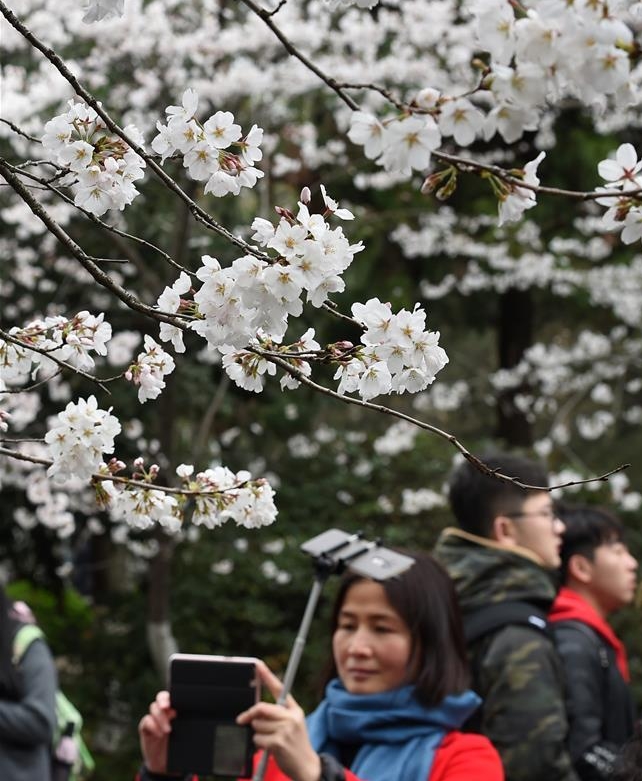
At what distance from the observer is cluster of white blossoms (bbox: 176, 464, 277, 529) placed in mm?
1871

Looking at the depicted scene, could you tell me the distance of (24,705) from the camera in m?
3.58

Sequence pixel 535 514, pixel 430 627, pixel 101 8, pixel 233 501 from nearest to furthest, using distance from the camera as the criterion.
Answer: pixel 101 8 → pixel 233 501 → pixel 430 627 → pixel 535 514

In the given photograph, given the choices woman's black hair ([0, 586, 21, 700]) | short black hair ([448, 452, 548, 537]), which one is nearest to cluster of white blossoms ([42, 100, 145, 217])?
short black hair ([448, 452, 548, 537])

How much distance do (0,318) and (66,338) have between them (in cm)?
563

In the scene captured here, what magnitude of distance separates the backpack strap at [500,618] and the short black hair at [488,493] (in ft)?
1.11

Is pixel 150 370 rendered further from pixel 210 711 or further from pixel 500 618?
pixel 500 618

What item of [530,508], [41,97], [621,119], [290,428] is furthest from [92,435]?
[621,119]

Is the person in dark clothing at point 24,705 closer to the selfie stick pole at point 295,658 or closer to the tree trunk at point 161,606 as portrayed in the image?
the selfie stick pole at point 295,658

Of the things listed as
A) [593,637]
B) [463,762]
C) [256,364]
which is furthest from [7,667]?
[256,364]

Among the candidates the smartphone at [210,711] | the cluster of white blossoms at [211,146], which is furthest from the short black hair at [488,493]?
the cluster of white blossoms at [211,146]

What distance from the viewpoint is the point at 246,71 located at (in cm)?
702

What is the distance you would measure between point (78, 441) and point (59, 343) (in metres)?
0.22

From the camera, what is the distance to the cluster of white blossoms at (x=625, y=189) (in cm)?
137

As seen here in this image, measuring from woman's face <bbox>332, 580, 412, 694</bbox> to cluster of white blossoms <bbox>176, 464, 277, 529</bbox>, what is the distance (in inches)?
36.1
